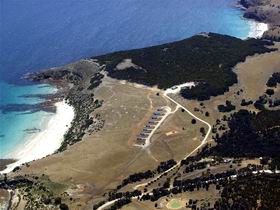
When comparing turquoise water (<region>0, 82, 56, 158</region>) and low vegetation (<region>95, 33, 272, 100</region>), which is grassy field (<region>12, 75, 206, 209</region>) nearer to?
low vegetation (<region>95, 33, 272, 100</region>)

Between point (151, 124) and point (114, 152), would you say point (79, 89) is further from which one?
point (114, 152)

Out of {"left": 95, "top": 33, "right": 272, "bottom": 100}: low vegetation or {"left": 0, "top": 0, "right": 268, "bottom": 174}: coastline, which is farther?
{"left": 95, "top": 33, "right": 272, "bottom": 100}: low vegetation

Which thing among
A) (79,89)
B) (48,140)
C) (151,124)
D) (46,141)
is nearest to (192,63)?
(79,89)

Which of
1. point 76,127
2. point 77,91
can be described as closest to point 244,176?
point 76,127

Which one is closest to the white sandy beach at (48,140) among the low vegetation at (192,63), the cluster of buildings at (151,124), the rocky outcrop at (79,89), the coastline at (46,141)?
the coastline at (46,141)

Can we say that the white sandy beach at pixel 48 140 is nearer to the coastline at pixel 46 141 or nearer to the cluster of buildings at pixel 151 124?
the coastline at pixel 46 141

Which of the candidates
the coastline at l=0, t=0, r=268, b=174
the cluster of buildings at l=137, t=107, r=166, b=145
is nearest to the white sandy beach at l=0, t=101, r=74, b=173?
the coastline at l=0, t=0, r=268, b=174
